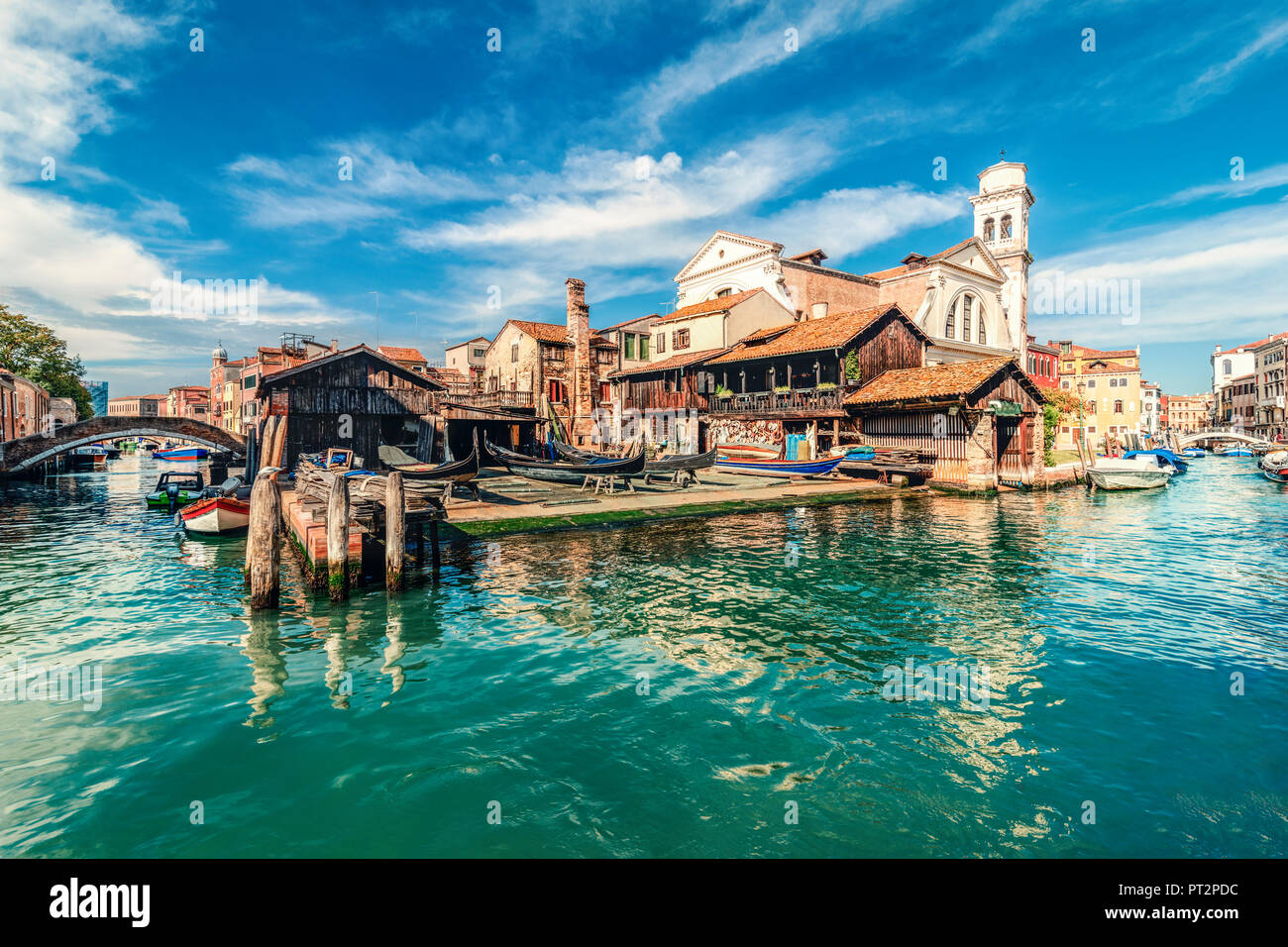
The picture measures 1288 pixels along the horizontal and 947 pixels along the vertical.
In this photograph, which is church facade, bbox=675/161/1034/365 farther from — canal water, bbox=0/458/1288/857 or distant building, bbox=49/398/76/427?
distant building, bbox=49/398/76/427

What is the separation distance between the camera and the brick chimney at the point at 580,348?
132 ft

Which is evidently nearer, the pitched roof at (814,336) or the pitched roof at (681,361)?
the pitched roof at (814,336)

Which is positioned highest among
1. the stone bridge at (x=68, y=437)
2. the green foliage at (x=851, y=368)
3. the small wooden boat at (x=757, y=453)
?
the green foliage at (x=851, y=368)

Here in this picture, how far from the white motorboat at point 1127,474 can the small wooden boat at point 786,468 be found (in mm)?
12772

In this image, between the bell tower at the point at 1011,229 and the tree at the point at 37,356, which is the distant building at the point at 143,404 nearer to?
the tree at the point at 37,356

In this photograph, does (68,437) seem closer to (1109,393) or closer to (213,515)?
(213,515)

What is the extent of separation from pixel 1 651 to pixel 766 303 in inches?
1475

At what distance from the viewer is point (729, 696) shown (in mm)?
6852

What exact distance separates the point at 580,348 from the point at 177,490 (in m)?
24.0

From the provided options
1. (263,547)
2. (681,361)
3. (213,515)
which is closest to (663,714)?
(263,547)

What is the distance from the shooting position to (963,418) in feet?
81.9

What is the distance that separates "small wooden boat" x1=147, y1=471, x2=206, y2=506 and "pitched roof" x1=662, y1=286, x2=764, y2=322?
94.9ft

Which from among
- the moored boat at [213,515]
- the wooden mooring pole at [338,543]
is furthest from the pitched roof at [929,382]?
the moored boat at [213,515]
